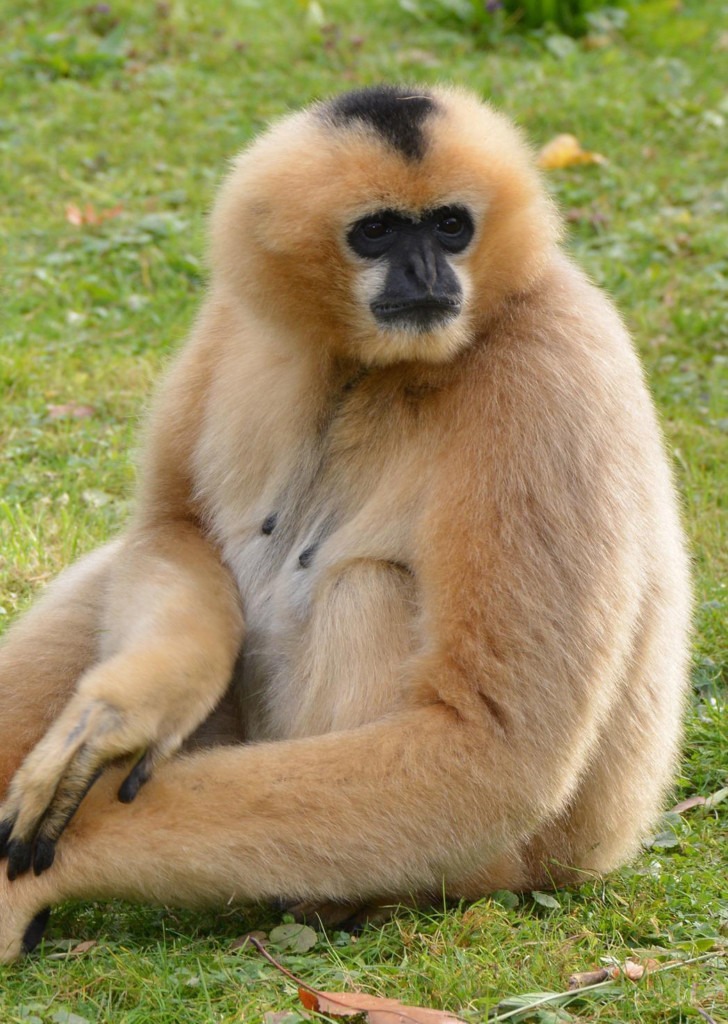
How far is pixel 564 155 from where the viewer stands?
879 cm

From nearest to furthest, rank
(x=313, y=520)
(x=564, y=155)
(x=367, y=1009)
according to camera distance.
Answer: (x=367, y=1009)
(x=313, y=520)
(x=564, y=155)

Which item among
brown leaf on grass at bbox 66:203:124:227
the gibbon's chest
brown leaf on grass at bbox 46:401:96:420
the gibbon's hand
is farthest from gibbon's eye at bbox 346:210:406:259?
brown leaf on grass at bbox 66:203:124:227

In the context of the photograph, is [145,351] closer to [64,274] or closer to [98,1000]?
[64,274]

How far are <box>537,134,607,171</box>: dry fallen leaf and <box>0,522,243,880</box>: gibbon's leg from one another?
17.4 feet

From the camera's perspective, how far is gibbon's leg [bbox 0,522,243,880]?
11.7 feet

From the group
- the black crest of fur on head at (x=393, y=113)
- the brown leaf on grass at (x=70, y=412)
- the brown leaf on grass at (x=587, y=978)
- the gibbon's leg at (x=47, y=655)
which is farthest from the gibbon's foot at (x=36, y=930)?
the brown leaf on grass at (x=70, y=412)

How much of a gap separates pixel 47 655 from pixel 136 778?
2.91ft

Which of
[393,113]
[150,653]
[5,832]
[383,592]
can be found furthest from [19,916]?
[393,113]

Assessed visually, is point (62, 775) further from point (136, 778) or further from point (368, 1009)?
point (368, 1009)

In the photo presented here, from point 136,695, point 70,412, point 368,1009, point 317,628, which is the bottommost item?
point 70,412

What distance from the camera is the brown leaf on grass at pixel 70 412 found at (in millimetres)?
6594

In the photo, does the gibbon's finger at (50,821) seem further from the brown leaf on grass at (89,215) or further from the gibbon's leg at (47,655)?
the brown leaf on grass at (89,215)

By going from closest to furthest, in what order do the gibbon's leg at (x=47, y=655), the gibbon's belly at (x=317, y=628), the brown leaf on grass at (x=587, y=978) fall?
the brown leaf on grass at (x=587, y=978)
the gibbon's belly at (x=317, y=628)
the gibbon's leg at (x=47, y=655)

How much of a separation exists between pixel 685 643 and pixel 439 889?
3.54 feet
